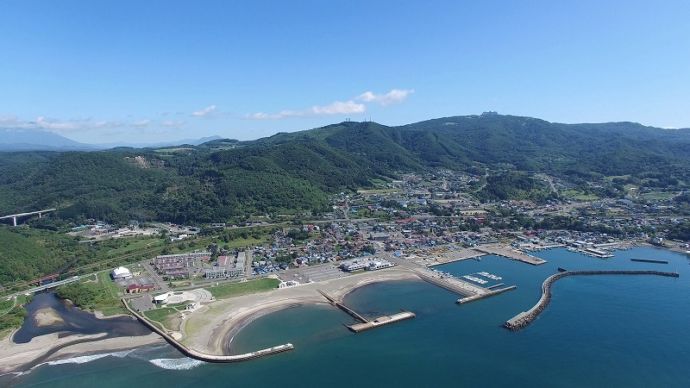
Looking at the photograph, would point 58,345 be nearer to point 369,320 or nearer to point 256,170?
point 369,320

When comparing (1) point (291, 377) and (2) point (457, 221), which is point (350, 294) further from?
(2) point (457, 221)

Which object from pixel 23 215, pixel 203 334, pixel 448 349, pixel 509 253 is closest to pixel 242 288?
pixel 203 334

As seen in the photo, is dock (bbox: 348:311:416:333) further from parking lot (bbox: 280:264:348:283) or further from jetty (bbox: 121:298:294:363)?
parking lot (bbox: 280:264:348:283)

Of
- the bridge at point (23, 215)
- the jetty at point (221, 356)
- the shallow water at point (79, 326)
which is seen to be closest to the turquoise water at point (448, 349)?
the jetty at point (221, 356)

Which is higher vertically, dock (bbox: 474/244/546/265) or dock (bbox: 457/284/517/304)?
dock (bbox: 474/244/546/265)

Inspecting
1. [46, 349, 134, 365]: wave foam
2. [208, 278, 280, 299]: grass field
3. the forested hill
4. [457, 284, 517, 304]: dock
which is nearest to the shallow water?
[46, 349, 134, 365]: wave foam

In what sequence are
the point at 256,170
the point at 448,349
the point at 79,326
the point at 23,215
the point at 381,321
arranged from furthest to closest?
the point at 256,170
the point at 23,215
the point at 381,321
the point at 79,326
the point at 448,349

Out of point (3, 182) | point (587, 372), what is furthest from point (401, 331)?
point (3, 182)
